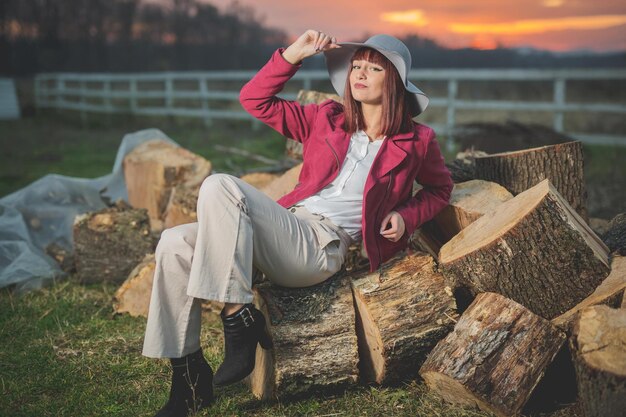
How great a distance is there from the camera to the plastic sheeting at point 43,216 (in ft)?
14.8

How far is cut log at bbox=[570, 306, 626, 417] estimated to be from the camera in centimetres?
231

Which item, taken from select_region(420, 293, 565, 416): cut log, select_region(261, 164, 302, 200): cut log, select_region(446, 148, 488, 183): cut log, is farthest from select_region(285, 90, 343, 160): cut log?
select_region(420, 293, 565, 416): cut log

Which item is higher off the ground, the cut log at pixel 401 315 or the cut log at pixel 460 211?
the cut log at pixel 460 211

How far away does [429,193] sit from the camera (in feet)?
10.6

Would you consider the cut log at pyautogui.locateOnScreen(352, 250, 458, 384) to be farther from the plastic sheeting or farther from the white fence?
the white fence

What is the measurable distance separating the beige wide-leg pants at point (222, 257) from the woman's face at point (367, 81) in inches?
25.3

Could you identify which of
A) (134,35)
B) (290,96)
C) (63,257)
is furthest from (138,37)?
(63,257)

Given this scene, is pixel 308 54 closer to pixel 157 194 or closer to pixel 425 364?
pixel 425 364

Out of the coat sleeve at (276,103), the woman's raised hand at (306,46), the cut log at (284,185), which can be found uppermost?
the woman's raised hand at (306,46)

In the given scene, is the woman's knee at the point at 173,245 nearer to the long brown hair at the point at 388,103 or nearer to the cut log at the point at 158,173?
the long brown hair at the point at 388,103

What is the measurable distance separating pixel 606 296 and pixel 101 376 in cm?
233

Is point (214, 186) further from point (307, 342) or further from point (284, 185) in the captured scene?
point (284, 185)

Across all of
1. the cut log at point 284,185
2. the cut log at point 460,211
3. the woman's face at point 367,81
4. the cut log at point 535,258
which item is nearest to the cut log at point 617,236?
the cut log at point 535,258

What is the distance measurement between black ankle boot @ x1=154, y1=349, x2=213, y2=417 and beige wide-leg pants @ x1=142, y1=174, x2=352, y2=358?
0.18 ft
